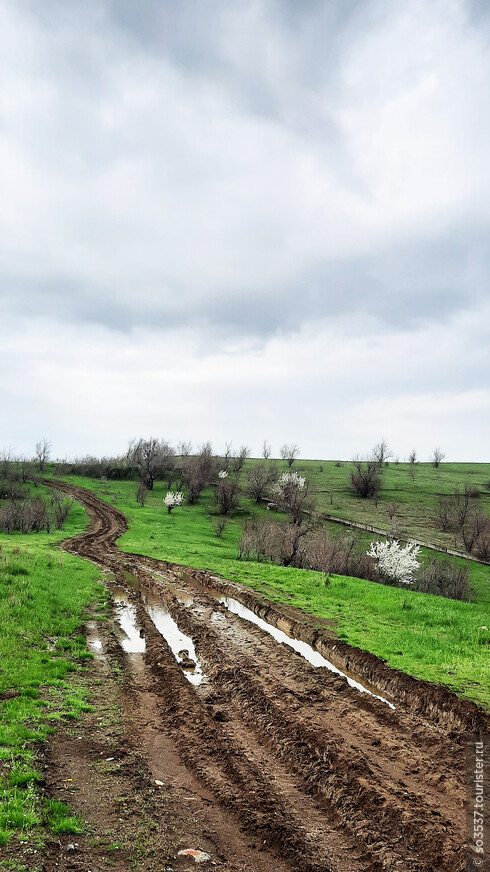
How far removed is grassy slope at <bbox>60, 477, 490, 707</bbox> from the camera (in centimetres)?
1338

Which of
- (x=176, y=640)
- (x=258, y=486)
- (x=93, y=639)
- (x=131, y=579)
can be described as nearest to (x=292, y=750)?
(x=176, y=640)

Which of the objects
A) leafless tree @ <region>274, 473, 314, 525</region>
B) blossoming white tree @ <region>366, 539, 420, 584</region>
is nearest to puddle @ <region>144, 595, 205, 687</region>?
blossoming white tree @ <region>366, 539, 420, 584</region>

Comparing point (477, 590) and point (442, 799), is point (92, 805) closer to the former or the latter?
point (442, 799)

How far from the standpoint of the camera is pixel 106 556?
115 feet

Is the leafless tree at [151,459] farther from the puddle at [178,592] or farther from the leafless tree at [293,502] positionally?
the puddle at [178,592]

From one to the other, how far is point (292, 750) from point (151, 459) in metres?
83.1

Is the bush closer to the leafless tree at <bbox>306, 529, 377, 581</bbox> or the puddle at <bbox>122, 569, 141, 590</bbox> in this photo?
the leafless tree at <bbox>306, 529, 377, 581</bbox>

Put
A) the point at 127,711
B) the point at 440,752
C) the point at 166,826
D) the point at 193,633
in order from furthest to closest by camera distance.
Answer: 1. the point at 193,633
2. the point at 127,711
3. the point at 440,752
4. the point at 166,826

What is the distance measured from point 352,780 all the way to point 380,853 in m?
1.51

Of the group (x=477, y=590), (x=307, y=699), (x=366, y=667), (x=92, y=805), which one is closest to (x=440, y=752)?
(x=307, y=699)

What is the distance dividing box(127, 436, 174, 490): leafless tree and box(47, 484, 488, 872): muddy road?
7357cm

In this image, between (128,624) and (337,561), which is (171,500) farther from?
(128,624)

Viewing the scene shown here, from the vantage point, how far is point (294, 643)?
53.9ft

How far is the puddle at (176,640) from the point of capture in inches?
513
